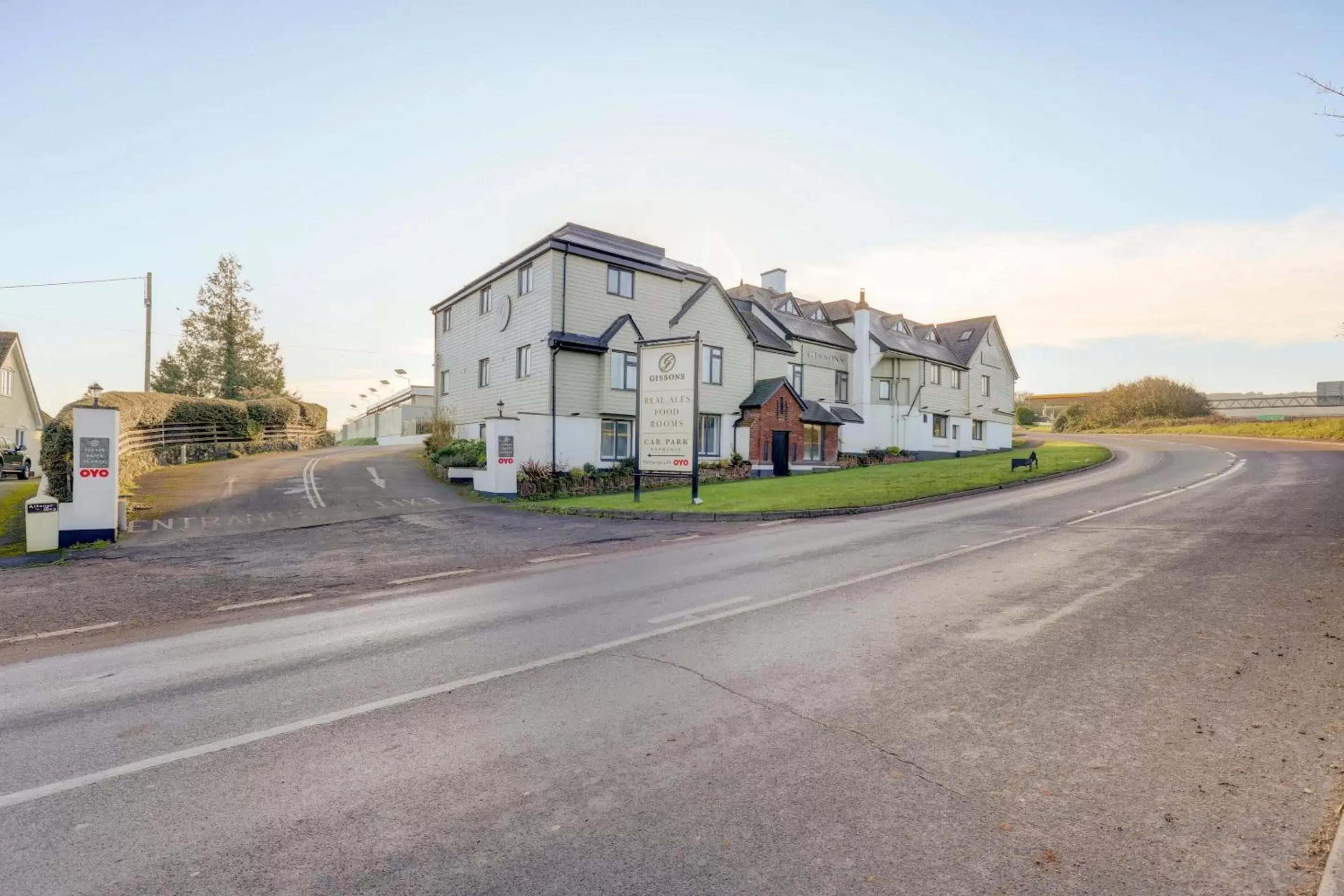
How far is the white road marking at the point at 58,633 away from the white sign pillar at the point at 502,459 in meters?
14.6

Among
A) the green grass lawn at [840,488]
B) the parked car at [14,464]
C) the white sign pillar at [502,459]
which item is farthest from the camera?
the parked car at [14,464]

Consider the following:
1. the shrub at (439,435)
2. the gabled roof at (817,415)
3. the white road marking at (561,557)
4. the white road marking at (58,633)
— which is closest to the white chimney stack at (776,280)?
the gabled roof at (817,415)

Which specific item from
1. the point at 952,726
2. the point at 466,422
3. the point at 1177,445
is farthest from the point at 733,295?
the point at 952,726

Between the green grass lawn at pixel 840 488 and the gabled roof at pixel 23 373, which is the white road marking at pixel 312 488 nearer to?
the green grass lawn at pixel 840 488

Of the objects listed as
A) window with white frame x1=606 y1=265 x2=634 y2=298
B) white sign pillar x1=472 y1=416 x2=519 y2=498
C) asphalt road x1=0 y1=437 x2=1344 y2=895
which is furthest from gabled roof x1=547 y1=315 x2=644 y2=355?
asphalt road x1=0 y1=437 x2=1344 y2=895

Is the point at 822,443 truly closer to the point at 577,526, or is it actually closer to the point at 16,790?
the point at 577,526

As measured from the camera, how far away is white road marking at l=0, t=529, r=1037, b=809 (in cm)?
384

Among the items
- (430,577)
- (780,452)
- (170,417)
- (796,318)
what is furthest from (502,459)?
(796,318)

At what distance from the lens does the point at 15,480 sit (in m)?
26.7

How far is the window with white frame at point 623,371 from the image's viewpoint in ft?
89.4

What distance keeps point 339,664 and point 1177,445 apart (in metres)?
44.9

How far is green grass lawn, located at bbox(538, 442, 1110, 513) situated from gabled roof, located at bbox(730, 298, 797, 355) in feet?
23.9

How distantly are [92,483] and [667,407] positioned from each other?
548 inches

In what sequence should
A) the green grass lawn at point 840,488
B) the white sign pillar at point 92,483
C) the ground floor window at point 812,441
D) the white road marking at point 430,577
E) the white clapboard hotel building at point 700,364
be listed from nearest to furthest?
1. the white road marking at point 430,577
2. the white sign pillar at point 92,483
3. the green grass lawn at point 840,488
4. the white clapboard hotel building at point 700,364
5. the ground floor window at point 812,441
